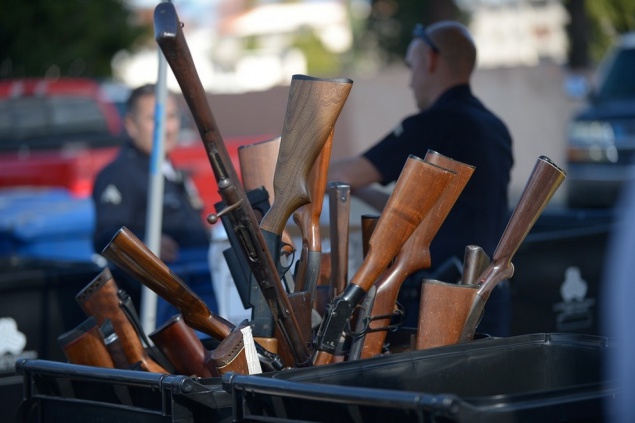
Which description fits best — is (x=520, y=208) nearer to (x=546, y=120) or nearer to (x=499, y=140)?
(x=499, y=140)

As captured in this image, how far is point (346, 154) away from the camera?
15.7 meters

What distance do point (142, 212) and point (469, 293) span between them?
2421 mm

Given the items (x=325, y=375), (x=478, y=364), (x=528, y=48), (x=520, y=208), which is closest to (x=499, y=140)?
(x=520, y=208)

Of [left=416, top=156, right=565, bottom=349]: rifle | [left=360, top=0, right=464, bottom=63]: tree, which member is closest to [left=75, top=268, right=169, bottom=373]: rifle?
[left=416, top=156, right=565, bottom=349]: rifle

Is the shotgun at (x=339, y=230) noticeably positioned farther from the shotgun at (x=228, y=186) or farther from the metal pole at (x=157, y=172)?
the metal pole at (x=157, y=172)

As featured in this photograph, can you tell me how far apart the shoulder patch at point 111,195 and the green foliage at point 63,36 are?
11633 mm

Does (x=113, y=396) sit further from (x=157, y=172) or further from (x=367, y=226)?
(x=157, y=172)

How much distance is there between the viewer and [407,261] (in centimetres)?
234

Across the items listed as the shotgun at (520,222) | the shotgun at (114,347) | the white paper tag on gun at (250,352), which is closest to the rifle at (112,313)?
the shotgun at (114,347)

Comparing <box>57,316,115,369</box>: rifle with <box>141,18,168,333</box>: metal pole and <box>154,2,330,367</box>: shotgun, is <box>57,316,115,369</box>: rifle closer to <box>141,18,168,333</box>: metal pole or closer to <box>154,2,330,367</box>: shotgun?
<box>154,2,330,367</box>: shotgun

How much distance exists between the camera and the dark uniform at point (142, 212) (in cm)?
404

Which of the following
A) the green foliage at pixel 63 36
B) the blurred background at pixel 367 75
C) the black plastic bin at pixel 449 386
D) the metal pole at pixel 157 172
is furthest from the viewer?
the green foliage at pixel 63 36

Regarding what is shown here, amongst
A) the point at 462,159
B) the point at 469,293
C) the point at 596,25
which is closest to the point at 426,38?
the point at 462,159

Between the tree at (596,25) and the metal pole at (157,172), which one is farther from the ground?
the tree at (596,25)
